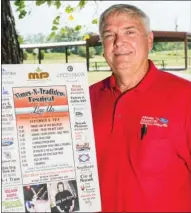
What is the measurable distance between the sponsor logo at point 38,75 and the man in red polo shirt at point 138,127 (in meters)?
0.29

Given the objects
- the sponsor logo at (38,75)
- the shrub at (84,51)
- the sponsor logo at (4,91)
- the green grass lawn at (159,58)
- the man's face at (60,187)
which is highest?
the shrub at (84,51)

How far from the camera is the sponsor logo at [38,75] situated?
1641mm

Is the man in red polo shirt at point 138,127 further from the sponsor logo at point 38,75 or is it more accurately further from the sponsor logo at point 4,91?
the sponsor logo at point 4,91

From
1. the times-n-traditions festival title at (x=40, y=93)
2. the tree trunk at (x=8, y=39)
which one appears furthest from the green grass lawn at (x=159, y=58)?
the times-n-traditions festival title at (x=40, y=93)

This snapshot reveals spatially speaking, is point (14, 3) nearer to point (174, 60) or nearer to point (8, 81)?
point (174, 60)

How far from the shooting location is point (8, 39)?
2.48m

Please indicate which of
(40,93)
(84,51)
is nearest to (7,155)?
(40,93)

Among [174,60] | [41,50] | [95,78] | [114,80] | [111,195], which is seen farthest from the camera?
[41,50]

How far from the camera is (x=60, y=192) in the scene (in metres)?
1.65

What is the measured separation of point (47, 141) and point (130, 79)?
1.49ft

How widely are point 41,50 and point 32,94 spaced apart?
1252 millimetres

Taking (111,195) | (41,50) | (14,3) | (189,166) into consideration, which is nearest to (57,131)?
(111,195)

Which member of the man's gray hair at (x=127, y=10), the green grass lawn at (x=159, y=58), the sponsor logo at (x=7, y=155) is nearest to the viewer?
the sponsor logo at (x=7, y=155)

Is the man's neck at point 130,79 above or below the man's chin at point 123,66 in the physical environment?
below
